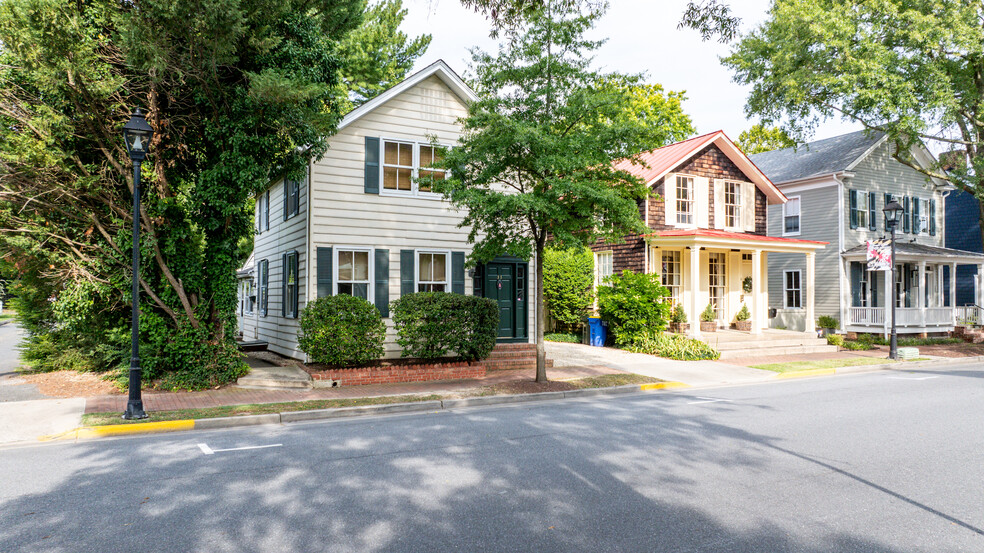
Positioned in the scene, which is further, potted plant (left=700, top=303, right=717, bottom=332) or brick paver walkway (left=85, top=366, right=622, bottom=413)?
potted plant (left=700, top=303, right=717, bottom=332)

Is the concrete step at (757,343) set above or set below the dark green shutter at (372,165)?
below

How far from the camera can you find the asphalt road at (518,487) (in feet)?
14.4

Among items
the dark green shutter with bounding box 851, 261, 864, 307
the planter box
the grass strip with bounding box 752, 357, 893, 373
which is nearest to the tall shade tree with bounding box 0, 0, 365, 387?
the grass strip with bounding box 752, 357, 893, 373

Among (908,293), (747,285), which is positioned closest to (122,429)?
(747,285)

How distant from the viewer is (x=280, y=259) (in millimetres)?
16438

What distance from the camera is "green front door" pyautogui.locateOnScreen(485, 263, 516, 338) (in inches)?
611

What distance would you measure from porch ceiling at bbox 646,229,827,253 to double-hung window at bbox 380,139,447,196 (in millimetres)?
7832

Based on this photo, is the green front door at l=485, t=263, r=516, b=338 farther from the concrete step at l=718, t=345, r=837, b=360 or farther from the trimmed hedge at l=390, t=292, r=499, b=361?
the concrete step at l=718, t=345, r=837, b=360

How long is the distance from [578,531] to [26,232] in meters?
11.8

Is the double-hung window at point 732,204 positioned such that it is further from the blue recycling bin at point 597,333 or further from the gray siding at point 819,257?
the blue recycling bin at point 597,333

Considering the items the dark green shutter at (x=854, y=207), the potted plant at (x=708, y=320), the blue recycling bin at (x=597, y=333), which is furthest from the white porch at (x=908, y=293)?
the blue recycling bin at (x=597, y=333)

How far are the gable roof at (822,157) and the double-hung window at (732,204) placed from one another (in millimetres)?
4157

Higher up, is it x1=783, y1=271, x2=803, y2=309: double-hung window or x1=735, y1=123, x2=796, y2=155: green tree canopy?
x1=735, y1=123, x2=796, y2=155: green tree canopy

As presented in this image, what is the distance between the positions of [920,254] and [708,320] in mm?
9681
